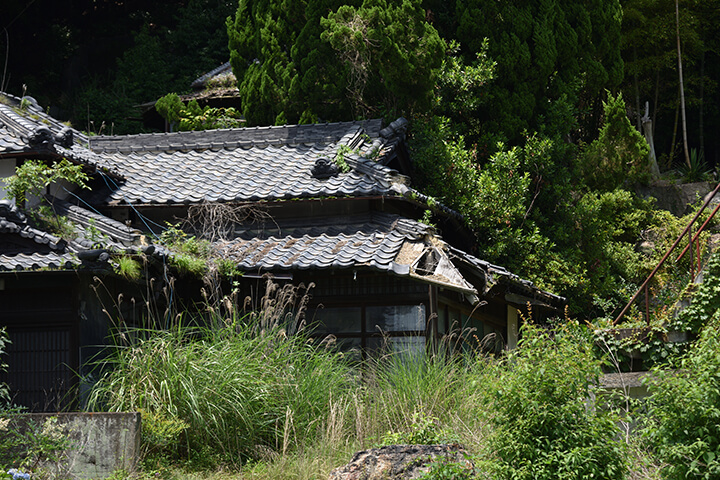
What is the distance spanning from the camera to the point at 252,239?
12930mm

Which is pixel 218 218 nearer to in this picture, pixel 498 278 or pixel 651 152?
pixel 498 278

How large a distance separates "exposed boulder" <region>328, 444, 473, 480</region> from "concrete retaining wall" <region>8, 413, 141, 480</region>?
88.5 inches

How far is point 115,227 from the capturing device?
1131 centimetres

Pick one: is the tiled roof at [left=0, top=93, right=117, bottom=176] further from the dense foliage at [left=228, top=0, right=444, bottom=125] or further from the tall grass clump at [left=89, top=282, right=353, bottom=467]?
the dense foliage at [left=228, top=0, right=444, bottom=125]

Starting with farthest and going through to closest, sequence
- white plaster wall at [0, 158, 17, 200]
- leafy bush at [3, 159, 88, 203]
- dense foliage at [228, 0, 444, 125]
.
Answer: dense foliage at [228, 0, 444, 125] < white plaster wall at [0, 158, 17, 200] < leafy bush at [3, 159, 88, 203]

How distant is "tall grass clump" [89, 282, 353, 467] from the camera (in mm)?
8508

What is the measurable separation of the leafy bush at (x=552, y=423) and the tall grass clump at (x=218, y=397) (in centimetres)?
265

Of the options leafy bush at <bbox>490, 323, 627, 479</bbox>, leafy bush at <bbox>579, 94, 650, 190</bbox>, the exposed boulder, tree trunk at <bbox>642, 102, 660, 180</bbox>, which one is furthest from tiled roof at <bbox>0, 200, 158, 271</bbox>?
tree trunk at <bbox>642, 102, 660, 180</bbox>

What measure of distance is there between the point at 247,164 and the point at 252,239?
2.12 metres

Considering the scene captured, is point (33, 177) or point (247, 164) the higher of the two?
point (247, 164)

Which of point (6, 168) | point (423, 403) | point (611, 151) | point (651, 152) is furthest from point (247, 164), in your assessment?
point (651, 152)

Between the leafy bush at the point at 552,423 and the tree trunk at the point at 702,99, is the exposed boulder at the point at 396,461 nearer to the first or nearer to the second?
the leafy bush at the point at 552,423

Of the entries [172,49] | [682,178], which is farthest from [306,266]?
[172,49]

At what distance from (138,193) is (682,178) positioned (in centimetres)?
1619
